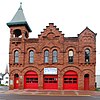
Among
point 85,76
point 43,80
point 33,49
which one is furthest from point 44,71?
point 85,76

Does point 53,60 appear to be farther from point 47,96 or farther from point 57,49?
point 47,96

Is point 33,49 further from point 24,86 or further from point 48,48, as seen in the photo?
point 24,86

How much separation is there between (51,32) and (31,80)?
910cm

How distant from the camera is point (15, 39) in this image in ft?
144

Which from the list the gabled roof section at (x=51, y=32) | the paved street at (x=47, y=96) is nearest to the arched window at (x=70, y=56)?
the gabled roof section at (x=51, y=32)

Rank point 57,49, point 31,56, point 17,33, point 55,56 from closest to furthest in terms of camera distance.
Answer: point 57,49 < point 55,56 < point 31,56 < point 17,33

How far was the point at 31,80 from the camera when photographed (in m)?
43.4

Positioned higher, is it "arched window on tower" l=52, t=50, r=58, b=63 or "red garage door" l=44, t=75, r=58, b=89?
"arched window on tower" l=52, t=50, r=58, b=63

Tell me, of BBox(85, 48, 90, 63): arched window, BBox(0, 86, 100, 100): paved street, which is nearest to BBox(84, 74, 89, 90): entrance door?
BBox(85, 48, 90, 63): arched window

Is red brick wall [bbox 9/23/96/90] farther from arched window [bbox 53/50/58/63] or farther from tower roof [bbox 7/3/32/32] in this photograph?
tower roof [bbox 7/3/32/32]

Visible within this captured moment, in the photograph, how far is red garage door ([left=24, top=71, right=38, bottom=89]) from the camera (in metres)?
43.2

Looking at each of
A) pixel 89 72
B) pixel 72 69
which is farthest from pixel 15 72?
pixel 89 72

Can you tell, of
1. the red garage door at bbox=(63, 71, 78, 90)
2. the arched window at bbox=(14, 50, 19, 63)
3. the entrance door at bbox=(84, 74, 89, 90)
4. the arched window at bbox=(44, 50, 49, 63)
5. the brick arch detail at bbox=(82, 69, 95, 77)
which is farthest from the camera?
the arched window at bbox=(14, 50, 19, 63)

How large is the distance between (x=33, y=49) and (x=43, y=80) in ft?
18.7
